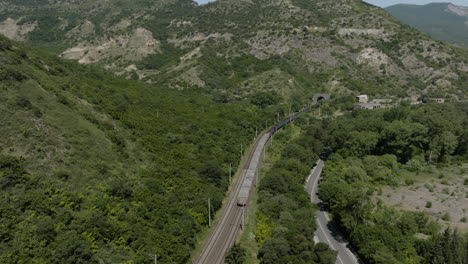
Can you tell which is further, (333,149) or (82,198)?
(333,149)

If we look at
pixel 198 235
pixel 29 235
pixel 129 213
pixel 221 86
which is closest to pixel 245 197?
pixel 198 235

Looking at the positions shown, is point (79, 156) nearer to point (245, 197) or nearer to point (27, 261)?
point (27, 261)

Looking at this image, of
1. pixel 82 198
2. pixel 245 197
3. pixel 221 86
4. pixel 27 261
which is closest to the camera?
pixel 27 261

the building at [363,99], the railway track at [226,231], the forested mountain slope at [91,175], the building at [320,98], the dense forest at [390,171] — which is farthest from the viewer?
the building at [320,98]

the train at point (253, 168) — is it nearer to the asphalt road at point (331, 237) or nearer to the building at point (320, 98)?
the asphalt road at point (331, 237)

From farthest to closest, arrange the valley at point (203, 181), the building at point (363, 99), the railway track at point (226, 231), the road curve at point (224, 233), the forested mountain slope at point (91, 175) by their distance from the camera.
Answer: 1. the building at point (363, 99)
2. the railway track at point (226, 231)
3. the road curve at point (224, 233)
4. the valley at point (203, 181)
5. the forested mountain slope at point (91, 175)

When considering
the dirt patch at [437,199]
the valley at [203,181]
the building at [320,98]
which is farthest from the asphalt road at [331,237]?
the building at [320,98]

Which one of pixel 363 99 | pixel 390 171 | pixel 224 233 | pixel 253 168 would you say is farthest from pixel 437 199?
pixel 363 99
